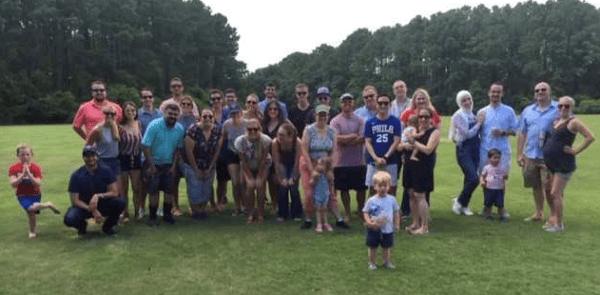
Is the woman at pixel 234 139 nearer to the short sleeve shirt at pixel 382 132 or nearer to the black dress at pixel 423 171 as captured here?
the short sleeve shirt at pixel 382 132

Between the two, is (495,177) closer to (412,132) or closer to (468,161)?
(468,161)

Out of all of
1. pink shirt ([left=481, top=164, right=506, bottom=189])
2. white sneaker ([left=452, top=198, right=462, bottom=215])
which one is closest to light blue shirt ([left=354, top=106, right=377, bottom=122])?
pink shirt ([left=481, top=164, right=506, bottom=189])

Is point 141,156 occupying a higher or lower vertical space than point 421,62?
lower

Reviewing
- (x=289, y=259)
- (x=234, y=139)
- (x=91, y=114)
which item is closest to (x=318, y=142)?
(x=234, y=139)

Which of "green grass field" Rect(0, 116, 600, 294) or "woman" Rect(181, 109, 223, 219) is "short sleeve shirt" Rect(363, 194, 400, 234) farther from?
"woman" Rect(181, 109, 223, 219)

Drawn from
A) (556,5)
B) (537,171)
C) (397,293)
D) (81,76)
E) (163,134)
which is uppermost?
(556,5)

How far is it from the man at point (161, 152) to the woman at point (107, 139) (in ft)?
1.39

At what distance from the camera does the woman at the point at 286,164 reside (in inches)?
296

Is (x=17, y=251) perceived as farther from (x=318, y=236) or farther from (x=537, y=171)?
(x=537, y=171)

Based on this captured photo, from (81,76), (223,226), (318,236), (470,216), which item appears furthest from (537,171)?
(81,76)

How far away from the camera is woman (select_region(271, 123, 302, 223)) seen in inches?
296

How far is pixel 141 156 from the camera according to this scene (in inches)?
314

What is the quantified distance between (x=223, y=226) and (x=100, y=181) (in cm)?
191

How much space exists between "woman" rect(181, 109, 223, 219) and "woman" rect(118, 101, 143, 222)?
2.40ft
